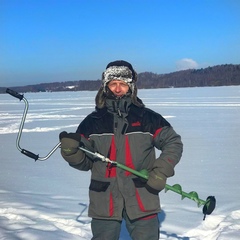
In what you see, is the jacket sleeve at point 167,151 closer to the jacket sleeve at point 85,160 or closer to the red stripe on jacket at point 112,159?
the red stripe on jacket at point 112,159

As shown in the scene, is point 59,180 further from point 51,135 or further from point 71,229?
point 51,135

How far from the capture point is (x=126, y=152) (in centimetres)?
244

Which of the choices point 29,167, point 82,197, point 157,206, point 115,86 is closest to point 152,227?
point 157,206

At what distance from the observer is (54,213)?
443cm

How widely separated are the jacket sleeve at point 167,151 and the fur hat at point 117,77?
0.88ft

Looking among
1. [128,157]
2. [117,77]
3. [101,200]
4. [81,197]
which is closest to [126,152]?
[128,157]

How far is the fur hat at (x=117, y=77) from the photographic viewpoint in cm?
255

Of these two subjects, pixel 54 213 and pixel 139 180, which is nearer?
pixel 139 180

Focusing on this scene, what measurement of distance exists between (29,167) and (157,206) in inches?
204

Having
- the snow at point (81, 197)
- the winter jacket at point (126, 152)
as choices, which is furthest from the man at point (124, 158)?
the snow at point (81, 197)

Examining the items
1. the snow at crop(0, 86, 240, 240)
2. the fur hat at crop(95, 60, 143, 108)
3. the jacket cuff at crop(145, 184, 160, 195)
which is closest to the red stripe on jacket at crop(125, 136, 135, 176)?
the jacket cuff at crop(145, 184, 160, 195)

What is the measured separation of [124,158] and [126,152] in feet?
0.13

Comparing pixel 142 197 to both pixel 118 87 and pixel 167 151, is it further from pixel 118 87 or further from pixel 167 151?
pixel 118 87

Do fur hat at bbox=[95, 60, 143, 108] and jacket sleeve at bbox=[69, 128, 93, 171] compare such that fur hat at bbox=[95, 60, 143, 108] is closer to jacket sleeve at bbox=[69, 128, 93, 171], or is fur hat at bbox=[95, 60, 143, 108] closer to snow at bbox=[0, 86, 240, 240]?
jacket sleeve at bbox=[69, 128, 93, 171]
